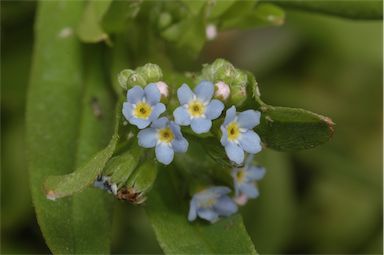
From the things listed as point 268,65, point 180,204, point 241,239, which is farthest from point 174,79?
point 268,65

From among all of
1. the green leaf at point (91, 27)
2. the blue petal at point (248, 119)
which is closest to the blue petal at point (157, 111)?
the blue petal at point (248, 119)

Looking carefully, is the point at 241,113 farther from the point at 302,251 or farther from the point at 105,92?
the point at 302,251

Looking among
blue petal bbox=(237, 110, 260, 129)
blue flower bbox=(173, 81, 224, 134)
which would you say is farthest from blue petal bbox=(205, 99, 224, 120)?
blue petal bbox=(237, 110, 260, 129)

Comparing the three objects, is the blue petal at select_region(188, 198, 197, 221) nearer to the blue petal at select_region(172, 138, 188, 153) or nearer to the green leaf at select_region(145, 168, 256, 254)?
the green leaf at select_region(145, 168, 256, 254)

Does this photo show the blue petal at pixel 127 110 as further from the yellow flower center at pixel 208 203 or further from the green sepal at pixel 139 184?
the yellow flower center at pixel 208 203

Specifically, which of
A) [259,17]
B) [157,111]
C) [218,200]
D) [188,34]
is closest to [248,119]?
[157,111]

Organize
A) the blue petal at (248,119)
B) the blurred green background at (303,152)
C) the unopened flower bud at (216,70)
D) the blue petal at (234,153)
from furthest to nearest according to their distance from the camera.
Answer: the blurred green background at (303,152), the unopened flower bud at (216,70), the blue petal at (248,119), the blue petal at (234,153)

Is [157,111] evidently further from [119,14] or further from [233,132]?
[119,14]
